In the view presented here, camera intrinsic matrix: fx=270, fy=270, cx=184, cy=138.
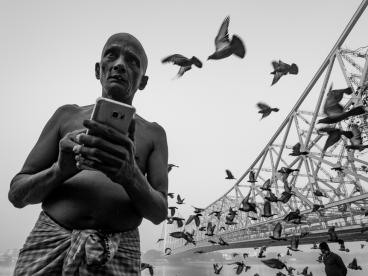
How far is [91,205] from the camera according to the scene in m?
1.34

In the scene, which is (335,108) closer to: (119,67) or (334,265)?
(119,67)

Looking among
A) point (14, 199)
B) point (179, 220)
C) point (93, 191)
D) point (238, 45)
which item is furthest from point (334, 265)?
point (14, 199)

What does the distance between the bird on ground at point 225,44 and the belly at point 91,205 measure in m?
2.46

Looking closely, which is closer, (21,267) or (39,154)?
(21,267)

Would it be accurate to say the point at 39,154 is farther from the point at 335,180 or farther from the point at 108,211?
the point at 335,180

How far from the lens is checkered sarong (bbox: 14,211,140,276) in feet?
3.81

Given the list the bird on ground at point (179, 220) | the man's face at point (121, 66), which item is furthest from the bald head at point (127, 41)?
the bird on ground at point (179, 220)

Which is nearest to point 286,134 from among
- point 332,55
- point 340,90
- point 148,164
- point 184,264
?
point 332,55

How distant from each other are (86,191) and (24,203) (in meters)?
0.32

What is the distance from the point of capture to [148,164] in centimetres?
169

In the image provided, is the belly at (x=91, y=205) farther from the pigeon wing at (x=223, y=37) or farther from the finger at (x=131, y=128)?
the pigeon wing at (x=223, y=37)

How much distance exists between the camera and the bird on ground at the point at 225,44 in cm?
333

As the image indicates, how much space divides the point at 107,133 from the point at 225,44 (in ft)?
9.14

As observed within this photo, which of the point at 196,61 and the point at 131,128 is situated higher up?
the point at 196,61
